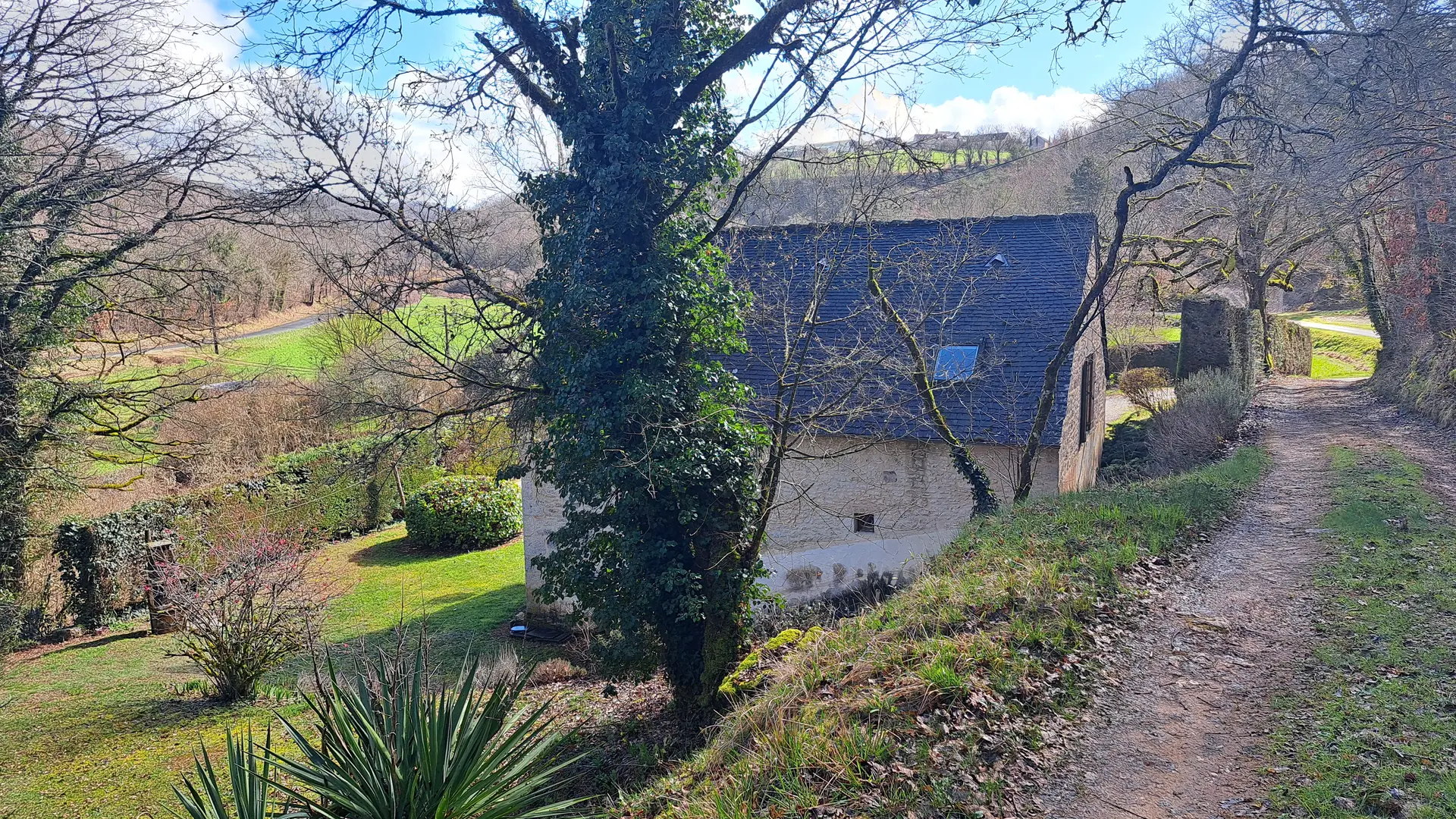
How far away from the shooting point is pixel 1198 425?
1639 cm

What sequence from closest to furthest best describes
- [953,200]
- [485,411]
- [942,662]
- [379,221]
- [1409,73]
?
[942,662] < [379,221] < [485,411] < [1409,73] < [953,200]

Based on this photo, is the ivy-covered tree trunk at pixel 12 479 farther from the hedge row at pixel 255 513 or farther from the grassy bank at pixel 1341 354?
the grassy bank at pixel 1341 354

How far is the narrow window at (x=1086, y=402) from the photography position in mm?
16922

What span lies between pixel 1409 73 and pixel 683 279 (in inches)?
407

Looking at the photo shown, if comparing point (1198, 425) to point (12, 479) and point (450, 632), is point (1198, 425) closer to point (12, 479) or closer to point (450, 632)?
point (450, 632)

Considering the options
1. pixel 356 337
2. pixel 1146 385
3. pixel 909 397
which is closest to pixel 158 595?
pixel 356 337

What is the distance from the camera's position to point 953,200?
1683 centimetres

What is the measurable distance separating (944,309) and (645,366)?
271 inches

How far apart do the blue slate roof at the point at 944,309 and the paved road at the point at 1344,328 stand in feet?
87.0

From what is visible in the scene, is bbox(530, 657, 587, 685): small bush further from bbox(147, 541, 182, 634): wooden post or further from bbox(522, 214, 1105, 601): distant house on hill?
bbox(147, 541, 182, 634): wooden post

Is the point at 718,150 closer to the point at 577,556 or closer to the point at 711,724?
the point at 577,556

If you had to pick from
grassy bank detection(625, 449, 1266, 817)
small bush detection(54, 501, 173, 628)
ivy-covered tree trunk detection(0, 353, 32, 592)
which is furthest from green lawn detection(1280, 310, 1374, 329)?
ivy-covered tree trunk detection(0, 353, 32, 592)

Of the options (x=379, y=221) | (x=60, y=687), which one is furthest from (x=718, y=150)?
(x=60, y=687)

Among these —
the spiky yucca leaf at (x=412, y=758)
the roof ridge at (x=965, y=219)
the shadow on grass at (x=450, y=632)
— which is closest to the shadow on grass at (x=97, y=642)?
the shadow on grass at (x=450, y=632)
